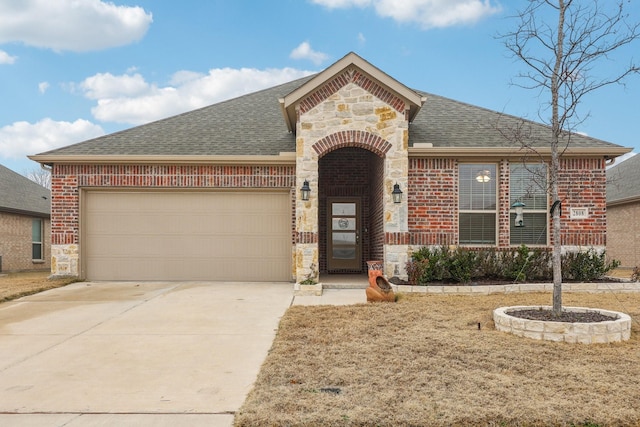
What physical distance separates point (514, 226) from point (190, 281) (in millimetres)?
8055

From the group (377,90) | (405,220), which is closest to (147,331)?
(405,220)

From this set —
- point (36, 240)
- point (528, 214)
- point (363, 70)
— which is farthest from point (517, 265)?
point (36, 240)

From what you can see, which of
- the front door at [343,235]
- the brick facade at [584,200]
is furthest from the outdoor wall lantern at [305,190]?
the brick facade at [584,200]

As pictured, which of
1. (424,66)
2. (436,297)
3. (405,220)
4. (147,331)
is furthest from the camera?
(424,66)

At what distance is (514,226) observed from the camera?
11523mm

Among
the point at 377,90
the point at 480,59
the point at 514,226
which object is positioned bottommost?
the point at 514,226

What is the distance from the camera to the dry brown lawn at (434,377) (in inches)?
140

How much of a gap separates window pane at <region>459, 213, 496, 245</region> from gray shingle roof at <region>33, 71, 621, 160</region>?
1708mm

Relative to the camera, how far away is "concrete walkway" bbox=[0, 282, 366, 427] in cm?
382

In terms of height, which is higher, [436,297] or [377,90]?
[377,90]

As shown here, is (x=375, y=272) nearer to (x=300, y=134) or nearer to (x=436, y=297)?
(x=436, y=297)

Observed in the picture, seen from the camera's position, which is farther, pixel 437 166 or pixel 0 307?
pixel 437 166

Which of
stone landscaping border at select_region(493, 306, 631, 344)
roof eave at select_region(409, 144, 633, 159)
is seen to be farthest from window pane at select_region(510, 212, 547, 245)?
stone landscaping border at select_region(493, 306, 631, 344)

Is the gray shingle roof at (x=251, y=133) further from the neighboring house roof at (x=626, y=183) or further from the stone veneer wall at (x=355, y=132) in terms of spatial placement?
the neighboring house roof at (x=626, y=183)
